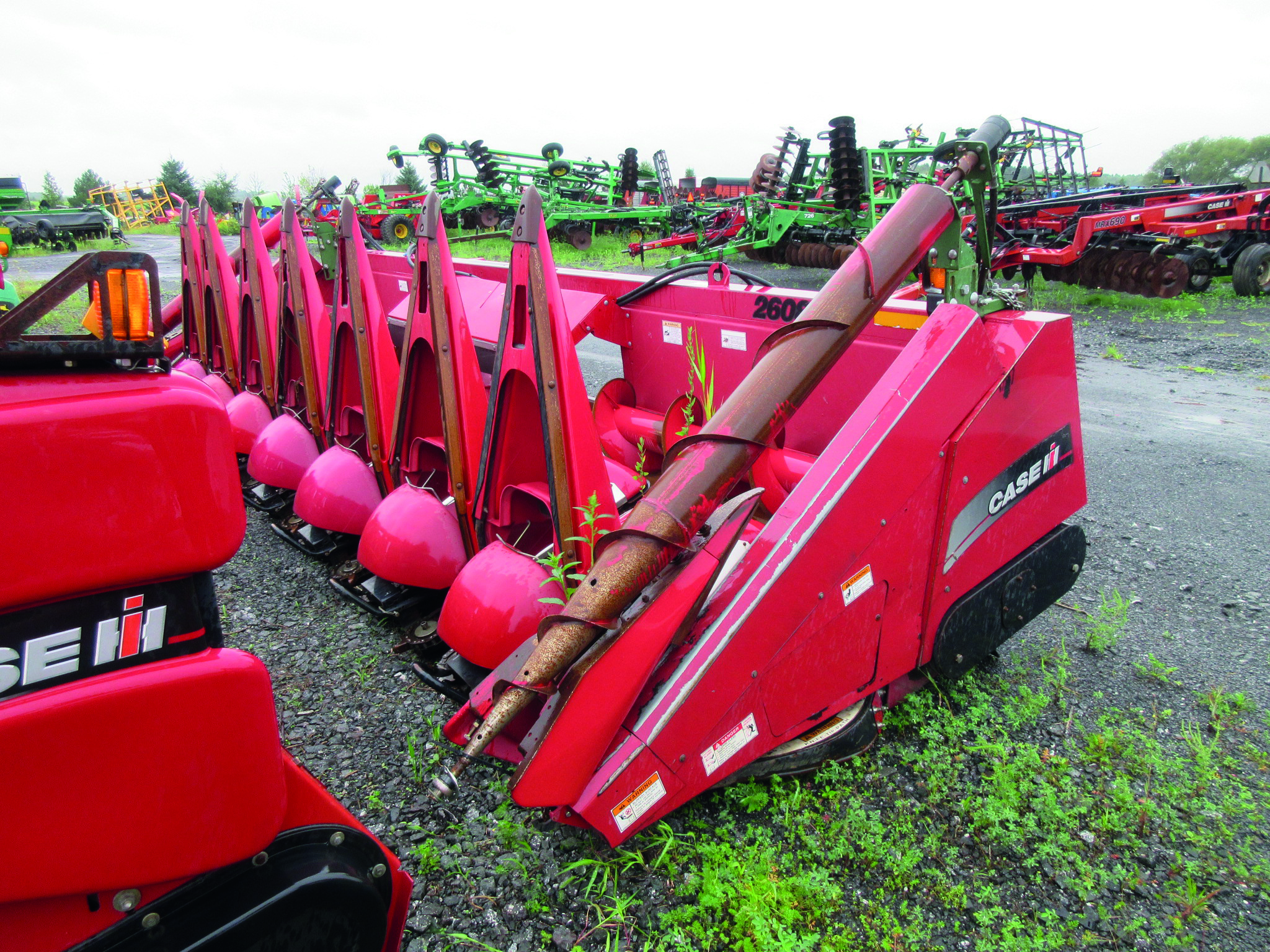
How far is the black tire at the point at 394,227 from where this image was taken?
1922cm

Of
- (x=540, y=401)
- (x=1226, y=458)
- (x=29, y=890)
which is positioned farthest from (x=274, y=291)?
(x=1226, y=458)

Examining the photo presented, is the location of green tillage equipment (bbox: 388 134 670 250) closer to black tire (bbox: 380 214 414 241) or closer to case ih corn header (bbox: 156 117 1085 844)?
black tire (bbox: 380 214 414 241)

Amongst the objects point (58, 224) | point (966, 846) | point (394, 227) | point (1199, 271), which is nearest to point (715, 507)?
point (966, 846)

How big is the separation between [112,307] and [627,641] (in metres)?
1.13

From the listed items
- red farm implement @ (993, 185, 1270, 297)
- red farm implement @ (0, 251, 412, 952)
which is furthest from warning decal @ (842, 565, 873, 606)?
red farm implement @ (993, 185, 1270, 297)

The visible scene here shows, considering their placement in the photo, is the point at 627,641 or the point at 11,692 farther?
the point at 627,641

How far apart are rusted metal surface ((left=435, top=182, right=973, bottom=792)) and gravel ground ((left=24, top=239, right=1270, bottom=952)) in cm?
35

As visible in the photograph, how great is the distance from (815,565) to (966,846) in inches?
33.2

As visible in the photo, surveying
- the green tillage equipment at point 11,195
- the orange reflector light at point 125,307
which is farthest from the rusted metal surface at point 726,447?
the green tillage equipment at point 11,195

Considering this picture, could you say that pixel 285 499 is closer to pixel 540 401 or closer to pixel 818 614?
pixel 540 401

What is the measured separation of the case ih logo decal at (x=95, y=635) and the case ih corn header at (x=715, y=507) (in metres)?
0.73

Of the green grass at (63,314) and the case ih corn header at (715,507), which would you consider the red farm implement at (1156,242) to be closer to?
the case ih corn header at (715,507)

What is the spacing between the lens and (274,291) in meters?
4.18

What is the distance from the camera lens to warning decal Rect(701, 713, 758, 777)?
1.82 meters
